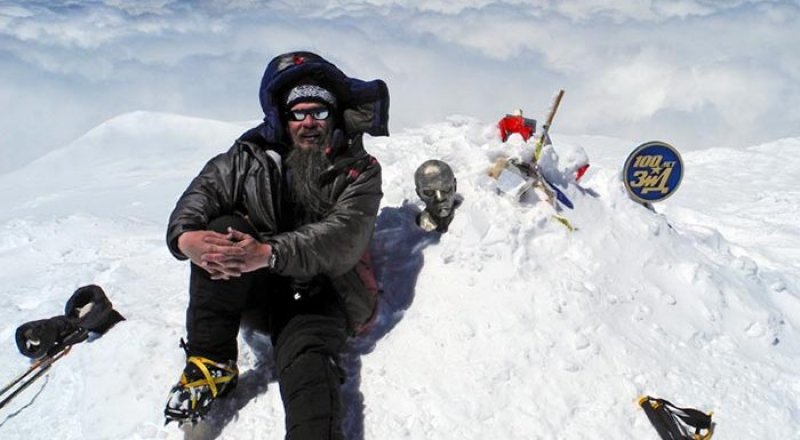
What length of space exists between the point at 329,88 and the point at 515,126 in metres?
1.85

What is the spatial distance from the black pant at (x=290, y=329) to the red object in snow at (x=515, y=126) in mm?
2225

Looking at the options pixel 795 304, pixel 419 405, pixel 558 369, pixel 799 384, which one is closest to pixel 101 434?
pixel 419 405

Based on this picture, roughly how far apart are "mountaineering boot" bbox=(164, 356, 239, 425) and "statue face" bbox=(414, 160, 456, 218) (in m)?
1.59

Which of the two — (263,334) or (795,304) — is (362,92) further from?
(795,304)

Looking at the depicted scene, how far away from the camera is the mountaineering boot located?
2457 mm

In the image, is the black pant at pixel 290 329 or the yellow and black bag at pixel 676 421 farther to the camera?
the yellow and black bag at pixel 676 421

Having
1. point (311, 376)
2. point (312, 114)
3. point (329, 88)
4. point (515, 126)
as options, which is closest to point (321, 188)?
point (312, 114)

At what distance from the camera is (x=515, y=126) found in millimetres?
4395

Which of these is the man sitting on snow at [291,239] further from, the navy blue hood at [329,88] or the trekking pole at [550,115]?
the trekking pole at [550,115]

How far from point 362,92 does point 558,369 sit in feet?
6.18

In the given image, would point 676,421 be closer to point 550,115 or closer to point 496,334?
point 496,334

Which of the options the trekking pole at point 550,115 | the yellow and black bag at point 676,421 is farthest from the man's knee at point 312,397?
the trekking pole at point 550,115

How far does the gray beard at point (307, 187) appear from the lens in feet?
9.60

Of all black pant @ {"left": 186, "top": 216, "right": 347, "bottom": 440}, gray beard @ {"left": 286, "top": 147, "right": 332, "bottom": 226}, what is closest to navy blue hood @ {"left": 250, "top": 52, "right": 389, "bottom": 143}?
gray beard @ {"left": 286, "top": 147, "right": 332, "bottom": 226}
